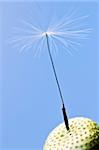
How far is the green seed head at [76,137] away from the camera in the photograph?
3.22 m

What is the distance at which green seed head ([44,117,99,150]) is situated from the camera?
127 inches

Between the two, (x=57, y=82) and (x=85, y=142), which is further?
(x=57, y=82)

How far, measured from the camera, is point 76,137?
3250 millimetres

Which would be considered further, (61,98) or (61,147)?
(61,98)

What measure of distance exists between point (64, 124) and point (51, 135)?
0.10 m

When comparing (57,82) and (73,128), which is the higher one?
(57,82)

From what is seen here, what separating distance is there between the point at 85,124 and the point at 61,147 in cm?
20

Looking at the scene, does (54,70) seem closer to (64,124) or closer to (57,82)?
(57,82)

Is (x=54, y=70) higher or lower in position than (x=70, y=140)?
higher

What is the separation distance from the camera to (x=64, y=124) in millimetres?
3400

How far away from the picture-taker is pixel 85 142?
3.22 metres

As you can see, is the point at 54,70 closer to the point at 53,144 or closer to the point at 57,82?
the point at 57,82

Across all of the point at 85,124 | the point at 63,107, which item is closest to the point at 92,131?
the point at 85,124

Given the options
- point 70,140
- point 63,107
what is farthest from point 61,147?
point 63,107
